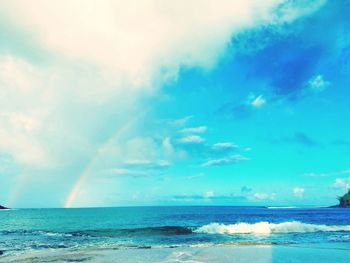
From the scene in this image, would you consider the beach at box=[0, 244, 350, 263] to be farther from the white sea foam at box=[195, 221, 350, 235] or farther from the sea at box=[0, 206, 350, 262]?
the white sea foam at box=[195, 221, 350, 235]

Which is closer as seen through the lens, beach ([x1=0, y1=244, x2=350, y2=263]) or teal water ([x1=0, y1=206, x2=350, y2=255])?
beach ([x1=0, y1=244, x2=350, y2=263])

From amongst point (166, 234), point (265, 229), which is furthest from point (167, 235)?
point (265, 229)

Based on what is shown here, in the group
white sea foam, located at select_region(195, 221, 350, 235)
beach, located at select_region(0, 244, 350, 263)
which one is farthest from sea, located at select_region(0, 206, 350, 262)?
beach, located at select_region(0, 244, 350, 263)

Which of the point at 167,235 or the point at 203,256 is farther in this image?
the point at 167,235

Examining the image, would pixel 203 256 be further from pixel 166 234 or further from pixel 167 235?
pixel 166 234

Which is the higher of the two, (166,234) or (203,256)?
(166,234)

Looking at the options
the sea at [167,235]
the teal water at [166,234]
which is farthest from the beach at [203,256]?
the teal water at [166,234]

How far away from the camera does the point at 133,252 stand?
2406 cm

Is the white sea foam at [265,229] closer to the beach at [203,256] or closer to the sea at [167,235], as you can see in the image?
the sea at [167,235]

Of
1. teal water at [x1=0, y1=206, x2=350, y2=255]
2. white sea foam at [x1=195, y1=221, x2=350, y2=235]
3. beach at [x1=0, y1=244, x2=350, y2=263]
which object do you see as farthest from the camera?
white sea foam at [x1=195, y1=221, x2=350, y2=235]

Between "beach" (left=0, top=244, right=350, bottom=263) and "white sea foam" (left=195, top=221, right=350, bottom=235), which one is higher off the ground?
"white sea foam" (left=195, top=221, right=350, bottom=235)

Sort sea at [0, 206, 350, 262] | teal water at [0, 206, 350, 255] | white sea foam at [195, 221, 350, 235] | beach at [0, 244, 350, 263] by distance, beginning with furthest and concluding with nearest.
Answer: white sea foam at [195, 221, 350, 235] → teal water at [0, 206, 350, 255] → sea at [0, 206, 350, 262] → beach at [0, 244, 350, 263]

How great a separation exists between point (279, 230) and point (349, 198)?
7115 inches

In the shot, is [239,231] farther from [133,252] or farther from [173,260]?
[173,260]
